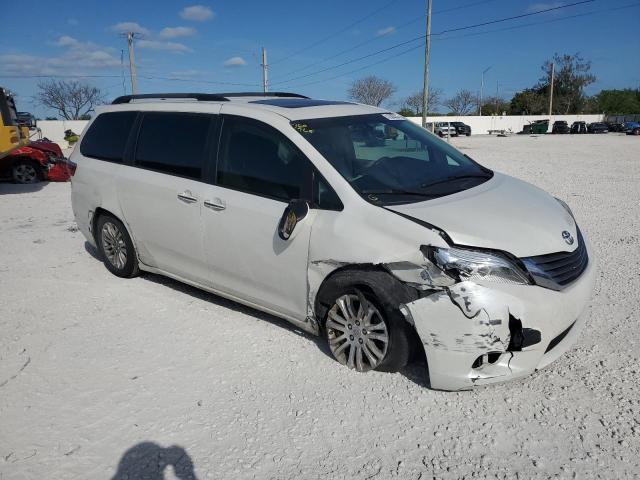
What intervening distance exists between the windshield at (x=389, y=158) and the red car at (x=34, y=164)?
1161cm

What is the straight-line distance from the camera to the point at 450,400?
10.3ft

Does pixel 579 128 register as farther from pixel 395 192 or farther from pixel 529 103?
pixel 395 192

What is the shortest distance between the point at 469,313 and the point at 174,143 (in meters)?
3.01

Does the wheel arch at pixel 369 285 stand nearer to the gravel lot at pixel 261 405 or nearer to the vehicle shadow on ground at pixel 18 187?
the gravel lot at pixel 261 405

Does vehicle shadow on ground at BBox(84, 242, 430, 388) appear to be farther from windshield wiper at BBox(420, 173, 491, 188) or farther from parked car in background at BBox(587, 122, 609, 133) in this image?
parked car in background at BBox(587, 122, 609, 133)

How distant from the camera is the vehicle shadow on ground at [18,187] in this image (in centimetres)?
1220

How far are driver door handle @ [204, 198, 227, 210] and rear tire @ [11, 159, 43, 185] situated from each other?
1142cm

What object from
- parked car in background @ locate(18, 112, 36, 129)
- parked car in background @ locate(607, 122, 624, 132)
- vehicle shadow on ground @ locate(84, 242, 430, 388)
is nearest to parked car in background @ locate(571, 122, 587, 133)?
parked car in background @ locate(607, 122, 624, 132)

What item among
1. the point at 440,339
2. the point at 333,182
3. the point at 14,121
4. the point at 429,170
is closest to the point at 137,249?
the point at 333,182

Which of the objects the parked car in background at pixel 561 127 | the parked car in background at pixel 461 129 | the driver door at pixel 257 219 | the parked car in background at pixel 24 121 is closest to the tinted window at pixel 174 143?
the driver door at pixel 257 219

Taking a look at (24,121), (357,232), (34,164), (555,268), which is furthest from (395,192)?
(24,121)

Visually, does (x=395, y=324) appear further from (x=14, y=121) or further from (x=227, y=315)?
(x=14, y=121)

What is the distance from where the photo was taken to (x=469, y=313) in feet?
9.21

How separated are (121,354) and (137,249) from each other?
1.48 m
